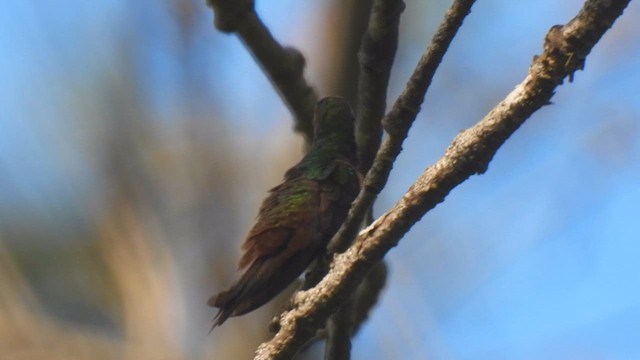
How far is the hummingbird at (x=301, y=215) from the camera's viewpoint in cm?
272

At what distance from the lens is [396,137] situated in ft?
7.64

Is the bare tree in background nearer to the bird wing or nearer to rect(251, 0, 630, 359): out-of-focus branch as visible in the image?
rect(251, 0, 630, 359): out-of-focus branch

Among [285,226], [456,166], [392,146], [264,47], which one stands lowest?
[456,166]

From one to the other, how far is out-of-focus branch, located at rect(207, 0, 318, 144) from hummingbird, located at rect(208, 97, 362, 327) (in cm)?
13

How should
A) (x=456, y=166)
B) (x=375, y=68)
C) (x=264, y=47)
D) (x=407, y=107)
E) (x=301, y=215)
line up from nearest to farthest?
1. (x=456, y=166)
2. (x=407, y=107)
3. (x=375, y=68)
4. (x=301, y=215)
5. (x=264, y=47)

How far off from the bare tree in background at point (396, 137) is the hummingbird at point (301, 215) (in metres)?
0.14

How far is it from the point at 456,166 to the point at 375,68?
94 centimetres

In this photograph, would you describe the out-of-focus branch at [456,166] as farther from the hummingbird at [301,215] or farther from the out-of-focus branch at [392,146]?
the hummingbird at [301,215]

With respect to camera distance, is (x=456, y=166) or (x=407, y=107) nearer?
(x=456, y=166)

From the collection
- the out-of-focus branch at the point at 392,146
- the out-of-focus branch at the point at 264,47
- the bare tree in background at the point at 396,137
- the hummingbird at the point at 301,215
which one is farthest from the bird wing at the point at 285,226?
the out-of-focus branch at the point at 392,146

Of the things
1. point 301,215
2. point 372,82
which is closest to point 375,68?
point 372,82

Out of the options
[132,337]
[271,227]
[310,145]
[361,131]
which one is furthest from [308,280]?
[132,337]

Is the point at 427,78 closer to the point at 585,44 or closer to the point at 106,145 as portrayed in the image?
the point at 585,44

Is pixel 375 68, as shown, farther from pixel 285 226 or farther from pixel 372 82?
pixel 285 226
